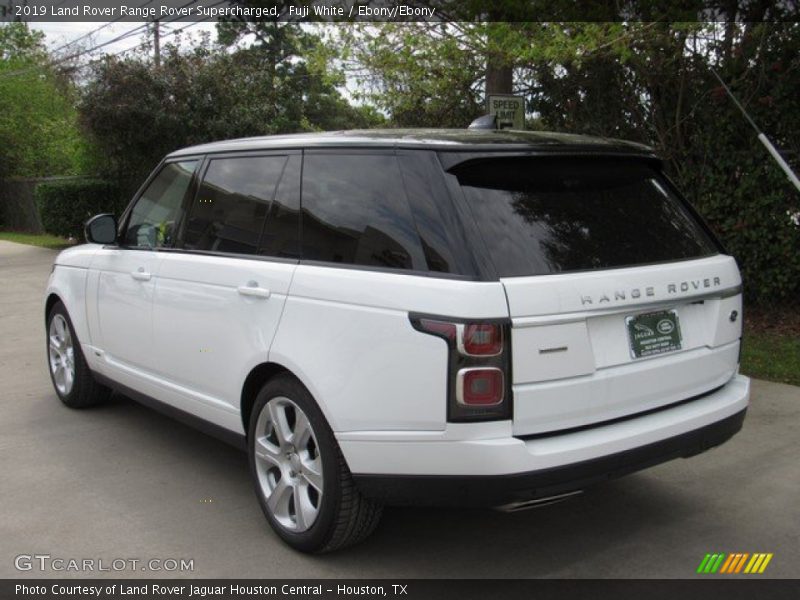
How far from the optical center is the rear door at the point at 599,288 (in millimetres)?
2910

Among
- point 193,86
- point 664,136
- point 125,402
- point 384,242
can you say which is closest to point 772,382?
point 664,136

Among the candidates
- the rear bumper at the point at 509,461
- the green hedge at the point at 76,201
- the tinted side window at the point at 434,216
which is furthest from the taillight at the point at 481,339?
the green hedge at the point at 76,201

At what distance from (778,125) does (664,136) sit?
120 cm

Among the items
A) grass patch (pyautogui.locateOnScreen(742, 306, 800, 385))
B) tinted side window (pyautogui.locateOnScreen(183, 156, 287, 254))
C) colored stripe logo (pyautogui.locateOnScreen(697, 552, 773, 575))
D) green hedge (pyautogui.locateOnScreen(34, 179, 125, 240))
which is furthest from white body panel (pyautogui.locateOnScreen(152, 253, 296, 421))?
green hedge (pyautogui.locateOnScreen(34, 179, 125, 240))

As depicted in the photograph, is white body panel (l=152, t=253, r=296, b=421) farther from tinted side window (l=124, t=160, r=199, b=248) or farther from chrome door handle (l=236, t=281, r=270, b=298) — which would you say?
tinted side window (l=124, t=160, r=199, b=248)

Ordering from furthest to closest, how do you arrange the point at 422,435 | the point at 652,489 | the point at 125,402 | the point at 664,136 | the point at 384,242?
1. the point at 664,136
2. the point at 125,402
3. the point at 652,489
4. the point at 384,242
5. the point at 422,435

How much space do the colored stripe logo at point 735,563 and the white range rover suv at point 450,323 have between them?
1.62 feet

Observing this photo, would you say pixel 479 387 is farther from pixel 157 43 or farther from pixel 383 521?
pixel 157 43

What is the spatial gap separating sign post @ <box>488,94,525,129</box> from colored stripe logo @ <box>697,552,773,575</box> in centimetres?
482

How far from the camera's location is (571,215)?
10.7 ft

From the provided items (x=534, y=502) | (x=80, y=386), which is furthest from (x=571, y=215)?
(x=80, y=386)

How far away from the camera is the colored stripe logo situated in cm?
338

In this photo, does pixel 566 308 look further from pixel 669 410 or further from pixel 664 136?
pixel 664 136

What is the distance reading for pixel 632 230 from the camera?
11.2 ft
